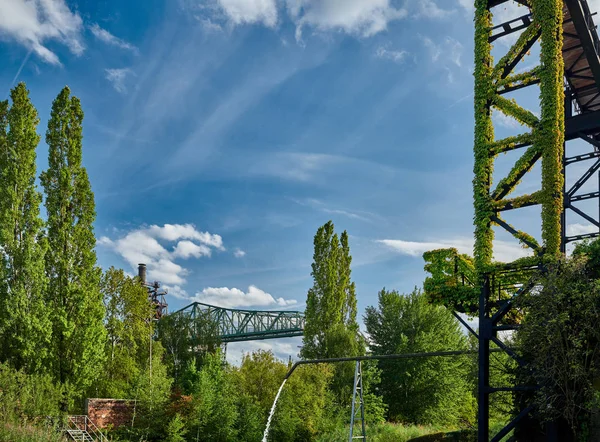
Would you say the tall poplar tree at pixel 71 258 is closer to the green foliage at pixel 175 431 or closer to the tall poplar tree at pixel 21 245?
the tall poplar tree at pixel 21 245

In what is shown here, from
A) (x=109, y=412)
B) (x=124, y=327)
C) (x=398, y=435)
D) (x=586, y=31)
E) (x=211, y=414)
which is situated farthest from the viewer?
(x=124, y=327)

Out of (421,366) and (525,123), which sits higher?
(525,123)

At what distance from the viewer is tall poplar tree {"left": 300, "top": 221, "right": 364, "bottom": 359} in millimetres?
30513

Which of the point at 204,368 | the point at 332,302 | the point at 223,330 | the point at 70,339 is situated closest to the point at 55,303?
the point at 70,339

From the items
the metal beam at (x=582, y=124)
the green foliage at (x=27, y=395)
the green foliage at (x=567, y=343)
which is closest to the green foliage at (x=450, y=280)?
the green foliage at (x=567, y=343)

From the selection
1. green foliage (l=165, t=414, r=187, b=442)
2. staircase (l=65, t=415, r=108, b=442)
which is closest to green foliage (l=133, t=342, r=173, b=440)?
green foliage (l=165, t=414, r=187, b=442)

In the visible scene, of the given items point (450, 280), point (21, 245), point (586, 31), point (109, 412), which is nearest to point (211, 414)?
point (109, 412)

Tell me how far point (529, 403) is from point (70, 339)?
18.5m

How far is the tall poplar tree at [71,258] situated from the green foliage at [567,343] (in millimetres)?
18375

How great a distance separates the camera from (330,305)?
3155 cm

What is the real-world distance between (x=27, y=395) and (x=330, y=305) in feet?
54.0

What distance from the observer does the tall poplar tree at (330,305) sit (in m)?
30.5

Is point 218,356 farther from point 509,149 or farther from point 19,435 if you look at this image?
point 509,149

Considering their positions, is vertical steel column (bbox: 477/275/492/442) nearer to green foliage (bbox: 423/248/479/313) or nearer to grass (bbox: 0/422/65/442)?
green foliage (bbox: 423/248/479/313)
